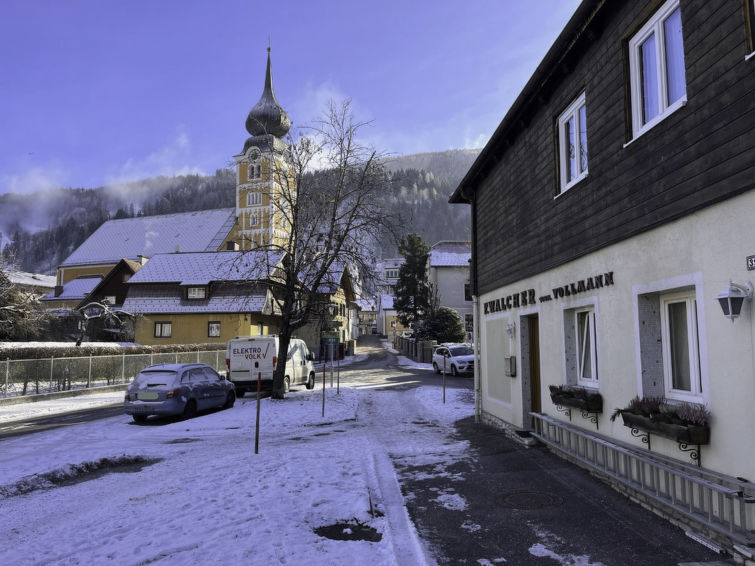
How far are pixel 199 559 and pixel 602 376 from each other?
530 cm

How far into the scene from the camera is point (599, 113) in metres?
7.46

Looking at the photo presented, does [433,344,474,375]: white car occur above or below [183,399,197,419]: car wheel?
above

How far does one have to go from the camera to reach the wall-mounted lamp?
4438 millimetres

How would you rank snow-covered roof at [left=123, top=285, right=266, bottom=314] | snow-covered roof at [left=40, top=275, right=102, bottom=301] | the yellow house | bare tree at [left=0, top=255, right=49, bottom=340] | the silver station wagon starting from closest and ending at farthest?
the silver station wagon
bare tree at [left=0, top=255, right=49, bottom=340]
snow-covered roof at [left=123, top=285, right=266, bottom=314]
the yellow house
snow-covered roof at [left=40, top=275, right=102, bottom=301]

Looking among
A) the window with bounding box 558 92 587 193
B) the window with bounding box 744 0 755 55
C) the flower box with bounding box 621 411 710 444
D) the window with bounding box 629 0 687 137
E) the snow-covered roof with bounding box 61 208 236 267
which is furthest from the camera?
the snow-covered roof with bounding box 61 208 236 267

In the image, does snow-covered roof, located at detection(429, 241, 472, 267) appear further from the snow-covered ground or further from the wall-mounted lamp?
the wall-mounted lamp

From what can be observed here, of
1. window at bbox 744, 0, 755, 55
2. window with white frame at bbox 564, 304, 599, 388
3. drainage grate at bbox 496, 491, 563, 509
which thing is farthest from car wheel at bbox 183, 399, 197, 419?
window at bbox 744, 0, 755, 55

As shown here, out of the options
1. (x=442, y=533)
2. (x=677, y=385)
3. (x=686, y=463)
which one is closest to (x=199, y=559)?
(x=442, y=533)

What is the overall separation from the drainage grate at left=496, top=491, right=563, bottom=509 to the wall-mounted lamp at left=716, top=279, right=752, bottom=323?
2.99 m

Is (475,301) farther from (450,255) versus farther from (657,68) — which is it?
(450,255)

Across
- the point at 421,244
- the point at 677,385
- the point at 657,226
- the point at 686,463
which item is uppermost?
the point at 421,244

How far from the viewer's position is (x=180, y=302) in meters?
42.6

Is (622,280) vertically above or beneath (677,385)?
above

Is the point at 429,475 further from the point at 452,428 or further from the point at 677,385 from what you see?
the point at 452,428
